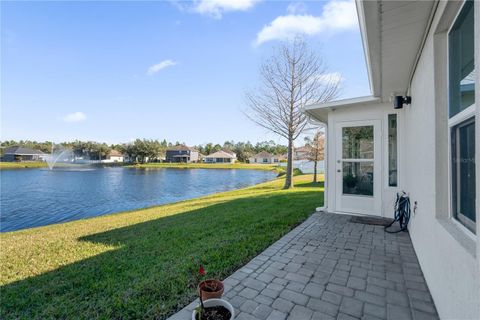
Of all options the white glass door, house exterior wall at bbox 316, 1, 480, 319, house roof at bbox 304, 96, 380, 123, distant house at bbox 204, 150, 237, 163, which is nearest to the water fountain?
distant house at bbox 204, 150, 237, 163

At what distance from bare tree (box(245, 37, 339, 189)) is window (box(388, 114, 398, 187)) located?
6599 millimetres

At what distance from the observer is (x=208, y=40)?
839cm

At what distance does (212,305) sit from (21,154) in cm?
7101

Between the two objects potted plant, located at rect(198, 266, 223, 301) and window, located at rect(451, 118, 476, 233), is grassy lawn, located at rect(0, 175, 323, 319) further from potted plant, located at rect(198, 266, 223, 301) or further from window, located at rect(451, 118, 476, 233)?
window, located at rect(451, 118, 476, 233)

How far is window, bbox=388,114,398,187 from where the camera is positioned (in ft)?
15.3

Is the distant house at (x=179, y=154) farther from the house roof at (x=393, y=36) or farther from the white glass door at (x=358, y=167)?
the house roof at (x=393, y=36)

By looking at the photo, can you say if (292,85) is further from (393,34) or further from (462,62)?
(462,62)

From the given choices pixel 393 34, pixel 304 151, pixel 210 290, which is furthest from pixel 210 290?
pixel 304 151

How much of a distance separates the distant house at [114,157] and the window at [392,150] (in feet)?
212

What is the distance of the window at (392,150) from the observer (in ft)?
15.3

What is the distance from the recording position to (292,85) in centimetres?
1128

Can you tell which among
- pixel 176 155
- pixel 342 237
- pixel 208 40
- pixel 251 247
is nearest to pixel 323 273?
pixel 251 247

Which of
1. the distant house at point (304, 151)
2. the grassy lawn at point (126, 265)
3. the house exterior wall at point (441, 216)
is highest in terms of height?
the distant house at point (304, 151)

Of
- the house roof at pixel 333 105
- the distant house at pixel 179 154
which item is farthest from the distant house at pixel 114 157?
the house roof at pixel 333 105
